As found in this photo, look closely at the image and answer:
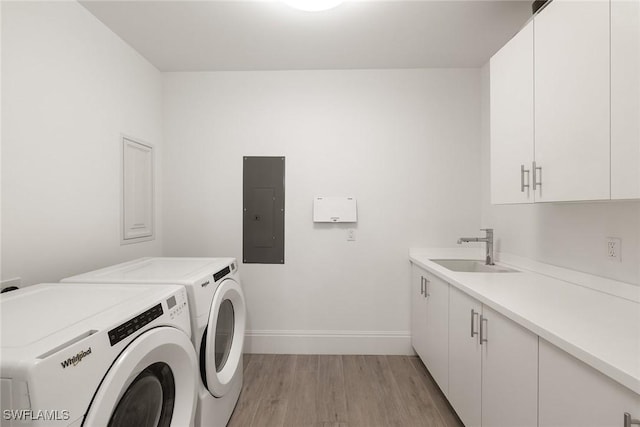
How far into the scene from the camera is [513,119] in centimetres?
164

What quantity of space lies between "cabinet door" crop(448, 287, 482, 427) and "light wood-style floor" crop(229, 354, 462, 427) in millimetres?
282

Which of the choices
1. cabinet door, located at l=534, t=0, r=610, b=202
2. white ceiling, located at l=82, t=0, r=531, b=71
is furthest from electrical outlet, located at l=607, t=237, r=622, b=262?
white ceiling, located at l=82, t=0, r=531, b=71

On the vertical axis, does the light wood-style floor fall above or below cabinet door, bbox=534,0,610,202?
below

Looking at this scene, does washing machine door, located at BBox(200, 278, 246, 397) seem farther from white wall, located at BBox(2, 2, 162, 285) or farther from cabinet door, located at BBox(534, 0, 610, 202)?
cabinet door, located at BBox(534, 0, 610, 202)

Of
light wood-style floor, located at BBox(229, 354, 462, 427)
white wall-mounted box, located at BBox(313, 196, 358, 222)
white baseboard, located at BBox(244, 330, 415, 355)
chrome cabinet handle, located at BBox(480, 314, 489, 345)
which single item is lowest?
light wood-style floor, located at BBox(229, 354, 462, 427)

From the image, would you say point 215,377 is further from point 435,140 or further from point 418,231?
point 435,140

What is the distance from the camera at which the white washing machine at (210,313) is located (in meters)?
1.46

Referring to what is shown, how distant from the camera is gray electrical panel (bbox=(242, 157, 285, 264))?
9.02 feet

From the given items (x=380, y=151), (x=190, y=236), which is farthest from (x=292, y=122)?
(x=190, y=236)

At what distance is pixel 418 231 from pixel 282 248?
3.98 feet

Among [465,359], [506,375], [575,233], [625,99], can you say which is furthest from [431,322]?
[625,99]

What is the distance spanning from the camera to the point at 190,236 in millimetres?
2779

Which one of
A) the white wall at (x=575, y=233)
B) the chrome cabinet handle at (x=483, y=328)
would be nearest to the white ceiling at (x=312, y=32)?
the white wall at (x=575, y=233)

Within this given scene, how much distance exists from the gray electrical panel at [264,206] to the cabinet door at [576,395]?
2045 millimetres
